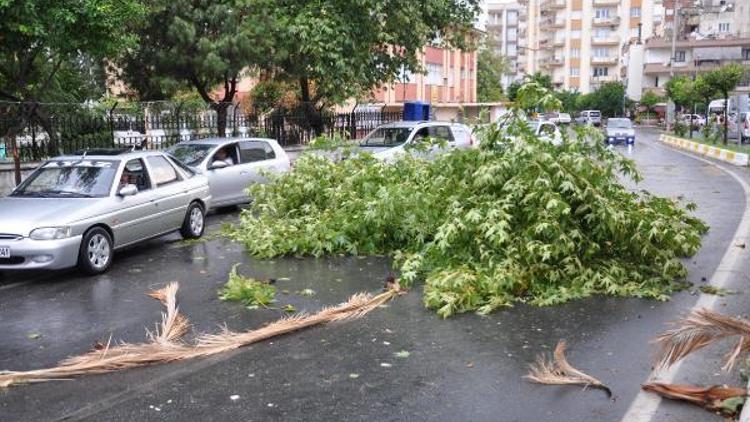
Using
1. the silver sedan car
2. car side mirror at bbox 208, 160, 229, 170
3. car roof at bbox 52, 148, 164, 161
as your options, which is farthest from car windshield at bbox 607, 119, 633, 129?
car roof at bbox 52, 148, 164, 161

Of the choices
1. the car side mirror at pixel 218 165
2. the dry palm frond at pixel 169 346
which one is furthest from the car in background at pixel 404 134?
the dry palm frond at pixel 169 346

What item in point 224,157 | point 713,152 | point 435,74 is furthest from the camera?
point 435,74

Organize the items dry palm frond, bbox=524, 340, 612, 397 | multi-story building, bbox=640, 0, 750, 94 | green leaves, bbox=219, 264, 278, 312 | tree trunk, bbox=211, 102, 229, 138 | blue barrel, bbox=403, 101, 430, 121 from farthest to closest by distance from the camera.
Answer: multi-story building, bbox=640, 0, 750, 94
blue barrel, bbox=403, 101, 430, 121
tree trunk, bbox=211, 102, 229, 138
green leaves, bbox=219, 264, 278, 312
dry palm frond, bbox=524, 340, 612, 397

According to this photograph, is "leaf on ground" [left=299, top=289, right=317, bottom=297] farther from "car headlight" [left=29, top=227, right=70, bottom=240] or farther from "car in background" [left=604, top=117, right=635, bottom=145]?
"car in background" [left=604, top=117, right=635, bottom=145]

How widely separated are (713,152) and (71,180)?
90.2 ft

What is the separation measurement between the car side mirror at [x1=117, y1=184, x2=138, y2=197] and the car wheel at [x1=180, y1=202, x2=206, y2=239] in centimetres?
172

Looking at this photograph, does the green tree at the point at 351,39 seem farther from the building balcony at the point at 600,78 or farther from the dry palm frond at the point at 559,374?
the building balcony at the point at 600,78

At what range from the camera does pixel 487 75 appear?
74.0m

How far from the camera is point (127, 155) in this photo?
1045 centimetres

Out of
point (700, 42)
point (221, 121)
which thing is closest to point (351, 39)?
point (221, 121)

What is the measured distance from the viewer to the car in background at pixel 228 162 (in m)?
14.6

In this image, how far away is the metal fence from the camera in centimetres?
1645

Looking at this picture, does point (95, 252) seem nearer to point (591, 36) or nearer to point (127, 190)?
point (127, 190)

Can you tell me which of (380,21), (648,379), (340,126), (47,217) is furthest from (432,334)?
(340,126)
